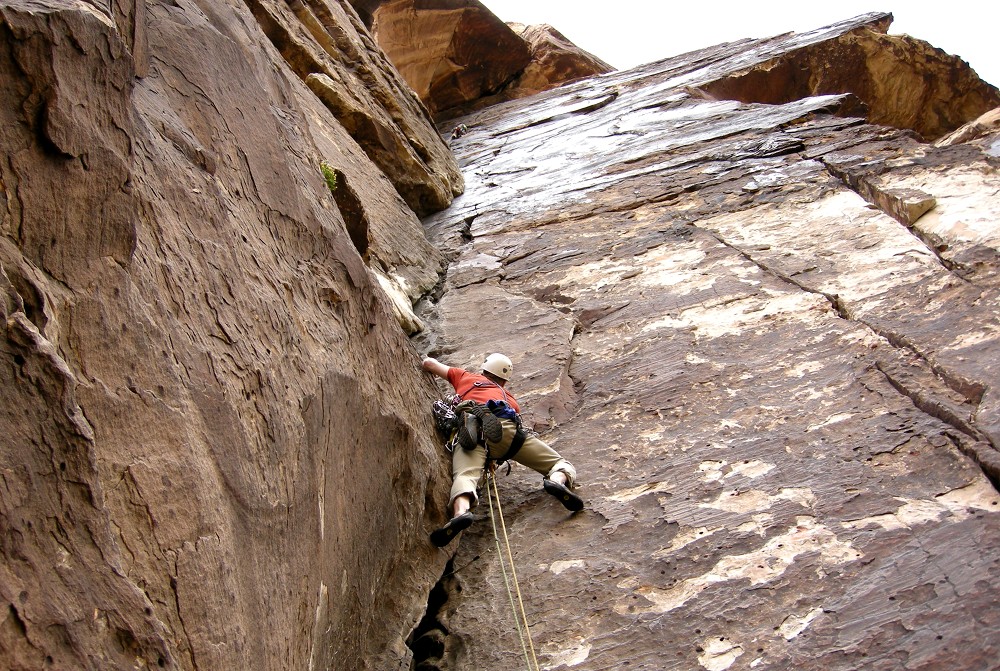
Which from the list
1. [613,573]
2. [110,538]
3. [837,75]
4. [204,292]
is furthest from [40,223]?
[837,75]

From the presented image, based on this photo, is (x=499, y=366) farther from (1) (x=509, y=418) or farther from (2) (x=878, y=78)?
(2) (x=878, y=78)

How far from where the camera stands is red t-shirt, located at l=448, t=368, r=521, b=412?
17.2 feet

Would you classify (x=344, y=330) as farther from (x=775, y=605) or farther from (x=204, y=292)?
(x=775, y=605)

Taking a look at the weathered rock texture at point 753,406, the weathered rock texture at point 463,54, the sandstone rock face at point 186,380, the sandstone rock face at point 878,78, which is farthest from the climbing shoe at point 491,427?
the weathered rock texture at point 463,54

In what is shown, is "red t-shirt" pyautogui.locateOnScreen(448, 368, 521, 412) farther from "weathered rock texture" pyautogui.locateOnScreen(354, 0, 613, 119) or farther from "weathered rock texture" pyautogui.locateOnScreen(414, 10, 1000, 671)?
"weathered rock texture" pyautogui.locateOnScreen(354, 0, 613, 119)

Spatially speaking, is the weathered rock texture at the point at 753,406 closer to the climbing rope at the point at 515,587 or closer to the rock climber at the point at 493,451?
the climbing rope at the point at 515,587

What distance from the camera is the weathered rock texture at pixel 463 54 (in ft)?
52.4

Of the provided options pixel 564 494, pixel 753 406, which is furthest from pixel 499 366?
pixel 753 406

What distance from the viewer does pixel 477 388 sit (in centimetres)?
534

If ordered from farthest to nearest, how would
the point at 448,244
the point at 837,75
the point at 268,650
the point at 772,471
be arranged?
the point at 837,75
the point at 448,244
the point at 772,471
the point at 268,650

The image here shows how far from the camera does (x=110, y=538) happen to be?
2.43 meters

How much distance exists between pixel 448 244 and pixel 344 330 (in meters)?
4.82

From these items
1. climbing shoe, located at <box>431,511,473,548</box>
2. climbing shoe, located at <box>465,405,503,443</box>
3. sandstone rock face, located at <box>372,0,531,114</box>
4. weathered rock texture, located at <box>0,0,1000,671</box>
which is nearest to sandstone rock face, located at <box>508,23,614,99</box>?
sandstone rock face, located at <box>372,0,531,114</box>

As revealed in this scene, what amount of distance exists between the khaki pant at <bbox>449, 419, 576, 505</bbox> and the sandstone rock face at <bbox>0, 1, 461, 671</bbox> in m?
0.18
